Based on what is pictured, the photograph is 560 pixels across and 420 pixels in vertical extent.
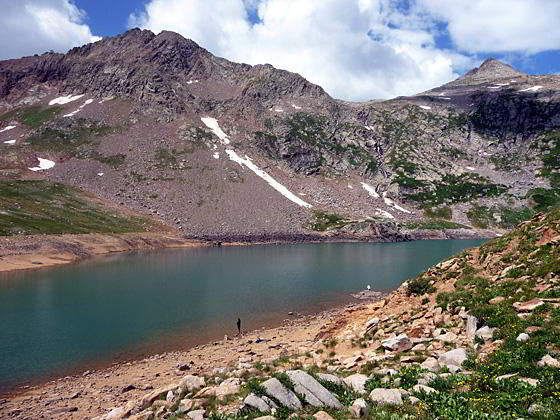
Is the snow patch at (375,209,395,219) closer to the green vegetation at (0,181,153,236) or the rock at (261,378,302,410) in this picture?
the green vegetation at (0,181,153,236)

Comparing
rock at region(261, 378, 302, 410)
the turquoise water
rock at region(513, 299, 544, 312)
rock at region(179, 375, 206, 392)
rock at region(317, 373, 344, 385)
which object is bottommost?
the turquoise water

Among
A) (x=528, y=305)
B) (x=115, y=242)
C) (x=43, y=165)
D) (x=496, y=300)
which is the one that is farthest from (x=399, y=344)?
(x=43, y=165)

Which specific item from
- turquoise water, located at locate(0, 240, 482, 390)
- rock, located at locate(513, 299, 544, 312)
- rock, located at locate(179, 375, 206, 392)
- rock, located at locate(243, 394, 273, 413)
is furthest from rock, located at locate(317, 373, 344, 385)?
turquoise water, located at locate(0, 240, 482, 390)

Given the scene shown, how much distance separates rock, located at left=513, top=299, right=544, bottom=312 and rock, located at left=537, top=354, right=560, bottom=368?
5284 mm

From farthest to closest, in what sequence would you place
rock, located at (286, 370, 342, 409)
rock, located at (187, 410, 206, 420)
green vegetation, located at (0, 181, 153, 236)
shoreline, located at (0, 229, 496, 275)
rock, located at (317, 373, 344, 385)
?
green vegetation, located at (0, 181, 153, 236) → shoreline, located at (0, 229, 496, 275) → rock, located at (317, 373, 344, 385) → rock, located at (187, 410, 206, 420) → rock, located at (286, 370, 342, 409)

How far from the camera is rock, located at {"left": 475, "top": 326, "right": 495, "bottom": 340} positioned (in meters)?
17.6

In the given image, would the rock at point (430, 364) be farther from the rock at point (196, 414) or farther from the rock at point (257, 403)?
the rock at point (196, 414)

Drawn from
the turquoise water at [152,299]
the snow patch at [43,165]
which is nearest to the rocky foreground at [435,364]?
the turquoise water at [152,299]

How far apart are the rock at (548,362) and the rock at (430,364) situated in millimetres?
3524

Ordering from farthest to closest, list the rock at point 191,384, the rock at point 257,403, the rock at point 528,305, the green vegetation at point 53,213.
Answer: the green vegetation at point 53,213 < the rock at point 528,305 < the rock at point 191,384 < the rock at point 257,403

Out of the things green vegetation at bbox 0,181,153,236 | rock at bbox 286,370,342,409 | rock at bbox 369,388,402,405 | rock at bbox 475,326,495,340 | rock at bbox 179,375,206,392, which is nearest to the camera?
rock at bbox 369,388,402,405

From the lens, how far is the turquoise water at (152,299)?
3975 cm

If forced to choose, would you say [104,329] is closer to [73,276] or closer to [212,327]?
[212,327]

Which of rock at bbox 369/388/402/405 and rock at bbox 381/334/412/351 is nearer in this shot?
rock at bbox 369/388/402/405
